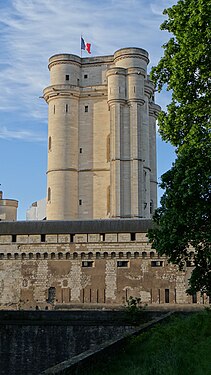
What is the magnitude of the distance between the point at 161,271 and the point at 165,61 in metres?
21.7

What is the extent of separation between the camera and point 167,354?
12.1m

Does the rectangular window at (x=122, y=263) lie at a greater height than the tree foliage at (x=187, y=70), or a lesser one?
lesser

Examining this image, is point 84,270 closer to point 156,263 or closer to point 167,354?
point 156,263

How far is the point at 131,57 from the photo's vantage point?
55.8 m

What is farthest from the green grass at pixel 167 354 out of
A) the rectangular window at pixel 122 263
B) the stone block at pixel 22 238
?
the stone block at pixel 22 238

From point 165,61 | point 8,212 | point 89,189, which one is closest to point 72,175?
point 89,189

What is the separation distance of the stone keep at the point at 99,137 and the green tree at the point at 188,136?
3304 centimetres

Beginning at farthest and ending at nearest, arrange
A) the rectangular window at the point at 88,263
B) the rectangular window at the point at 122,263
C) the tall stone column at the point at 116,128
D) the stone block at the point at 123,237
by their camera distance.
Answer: the tall stone column at the point at 116,128 < the stone block at the point at 123,237 < the rectangular window at the point at 88,263 < the rectangular window at the point at 122,263

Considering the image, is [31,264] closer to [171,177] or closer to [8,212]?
[171,177]

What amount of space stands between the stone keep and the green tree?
3304 cm

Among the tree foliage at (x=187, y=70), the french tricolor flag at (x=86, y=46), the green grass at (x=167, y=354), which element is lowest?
the green grass at (x=167, y=354)

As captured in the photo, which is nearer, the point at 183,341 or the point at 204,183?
the point at 183,341

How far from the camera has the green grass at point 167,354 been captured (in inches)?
420

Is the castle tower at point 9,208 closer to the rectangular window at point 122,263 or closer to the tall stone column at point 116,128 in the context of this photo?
the tall stone column at point 116,128
